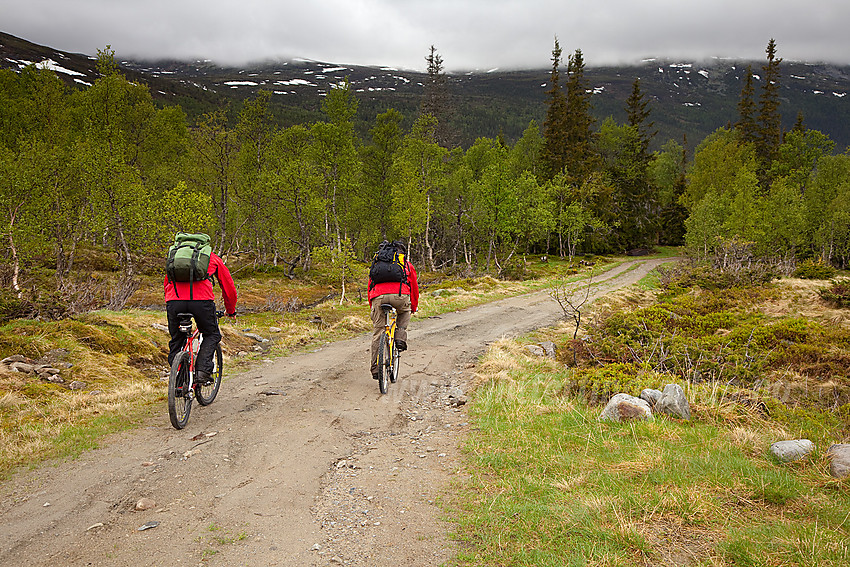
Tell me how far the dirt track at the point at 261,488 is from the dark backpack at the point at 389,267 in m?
2.05

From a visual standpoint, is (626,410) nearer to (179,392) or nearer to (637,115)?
(179,392)

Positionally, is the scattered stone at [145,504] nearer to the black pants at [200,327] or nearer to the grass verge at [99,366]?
the grass verge at [99,366]

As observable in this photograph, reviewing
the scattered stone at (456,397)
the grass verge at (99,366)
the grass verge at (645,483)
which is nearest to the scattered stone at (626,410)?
the grass verge at (645,483)

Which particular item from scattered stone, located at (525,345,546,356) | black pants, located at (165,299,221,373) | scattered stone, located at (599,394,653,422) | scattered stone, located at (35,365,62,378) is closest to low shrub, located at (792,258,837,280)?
scattered stone, located at (525,345,546,356)

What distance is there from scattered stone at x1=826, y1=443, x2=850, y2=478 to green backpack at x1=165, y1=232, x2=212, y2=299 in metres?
7.55

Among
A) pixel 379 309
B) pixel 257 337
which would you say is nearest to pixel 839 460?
pixel 379 309

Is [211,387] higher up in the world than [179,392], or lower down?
lower down

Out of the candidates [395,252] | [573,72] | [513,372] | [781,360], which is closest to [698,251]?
[573,72]

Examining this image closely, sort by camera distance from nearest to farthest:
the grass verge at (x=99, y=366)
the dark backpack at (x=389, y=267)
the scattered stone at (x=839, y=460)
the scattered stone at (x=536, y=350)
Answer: the scattered stone at (x=839, y=460) < the grass verge at (x=99, y=366) < the dark backpack at (x=389, y=267) < the scattered stone at (x=536, y=350)

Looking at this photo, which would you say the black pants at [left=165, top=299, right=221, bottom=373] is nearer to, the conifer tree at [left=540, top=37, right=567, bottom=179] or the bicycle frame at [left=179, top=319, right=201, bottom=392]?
the bicycle frame at [left=179, top=319, right=201, bottom=392]

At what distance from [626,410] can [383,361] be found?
3853 mm

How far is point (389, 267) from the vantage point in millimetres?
8125

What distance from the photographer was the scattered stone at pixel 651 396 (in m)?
6.90

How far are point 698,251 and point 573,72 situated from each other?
29238 mm
